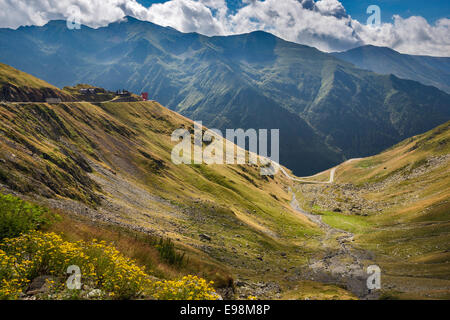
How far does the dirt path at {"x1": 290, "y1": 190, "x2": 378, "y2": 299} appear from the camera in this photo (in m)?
58.2

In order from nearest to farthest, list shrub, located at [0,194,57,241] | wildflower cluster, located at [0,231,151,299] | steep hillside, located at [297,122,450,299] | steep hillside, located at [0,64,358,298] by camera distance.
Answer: wildflower cluster, located at [0,231,151,299]
shrub, located at [0,194,57,241]
steep hillside, located at [0,64,358,298]
steep hillside, located at [297,122,450,299]

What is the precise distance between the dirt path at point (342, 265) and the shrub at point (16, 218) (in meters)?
51.5

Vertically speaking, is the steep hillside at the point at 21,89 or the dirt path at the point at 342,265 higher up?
the steep hillside at the point at 21,89

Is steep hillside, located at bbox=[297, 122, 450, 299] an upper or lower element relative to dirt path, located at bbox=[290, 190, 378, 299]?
upper

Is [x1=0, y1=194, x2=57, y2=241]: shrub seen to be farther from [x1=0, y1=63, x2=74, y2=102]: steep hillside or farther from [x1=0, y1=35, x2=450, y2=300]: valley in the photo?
[x1=0, y1=63, x2=74, y2=102]: steep hillside

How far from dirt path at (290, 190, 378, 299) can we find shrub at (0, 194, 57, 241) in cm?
5155

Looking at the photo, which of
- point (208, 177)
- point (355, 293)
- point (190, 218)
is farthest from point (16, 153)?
point (208, 177)

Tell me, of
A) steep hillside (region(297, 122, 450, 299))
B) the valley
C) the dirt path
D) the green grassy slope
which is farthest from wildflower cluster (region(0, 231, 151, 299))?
the dirt path

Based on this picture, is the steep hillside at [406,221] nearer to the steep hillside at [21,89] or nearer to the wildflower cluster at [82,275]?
the wildflower cluster at [82,275]

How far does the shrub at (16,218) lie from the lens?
1750 cm

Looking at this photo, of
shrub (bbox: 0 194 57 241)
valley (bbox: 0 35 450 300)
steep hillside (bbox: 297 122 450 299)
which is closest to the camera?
shrub (bbox: 0 194 57 241)

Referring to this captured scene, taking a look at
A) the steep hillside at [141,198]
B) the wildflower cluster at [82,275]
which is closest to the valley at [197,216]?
the steep hillside at [141,198]

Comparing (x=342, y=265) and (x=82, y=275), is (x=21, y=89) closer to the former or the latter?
(x=82, y=275)
